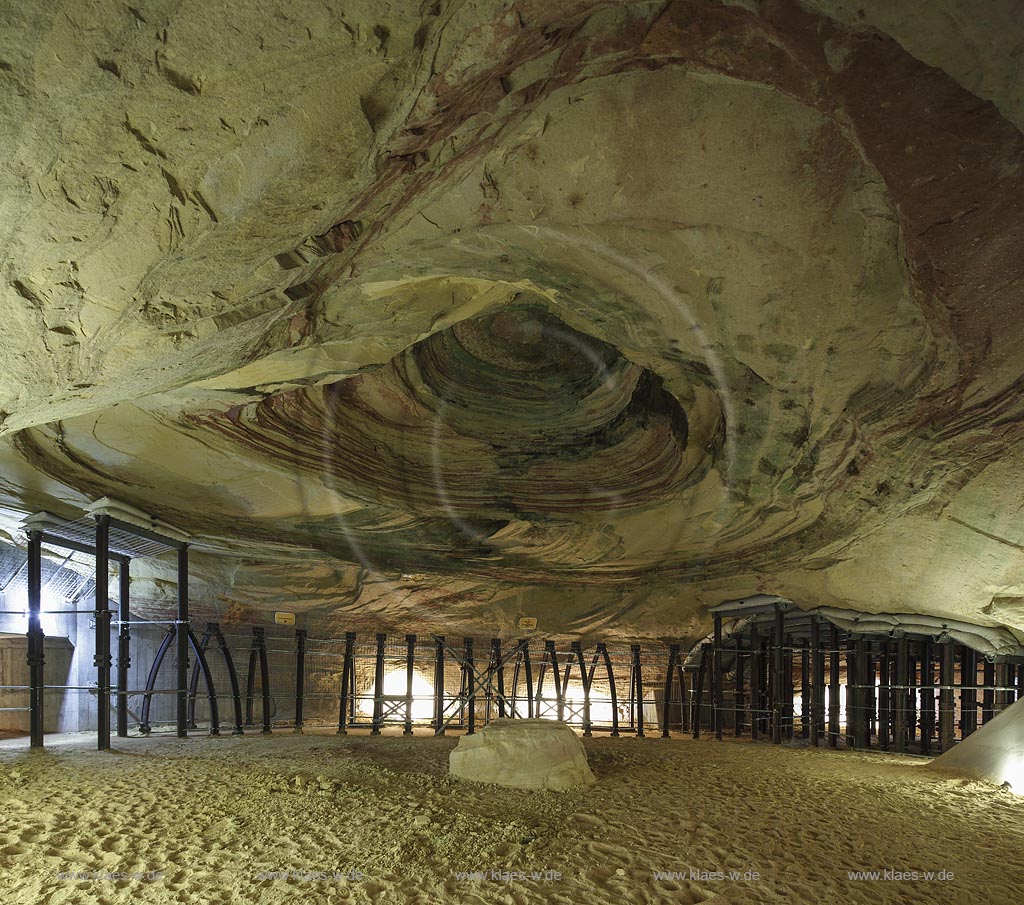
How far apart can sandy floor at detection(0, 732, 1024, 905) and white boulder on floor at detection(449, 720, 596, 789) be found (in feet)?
0.69

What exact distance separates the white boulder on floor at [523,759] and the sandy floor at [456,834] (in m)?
0.21

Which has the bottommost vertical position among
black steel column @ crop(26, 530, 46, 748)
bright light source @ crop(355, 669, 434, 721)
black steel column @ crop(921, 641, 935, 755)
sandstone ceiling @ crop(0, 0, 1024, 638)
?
bright light source @ crop(355, 669, 434, 721)

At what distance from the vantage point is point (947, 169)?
3.41 metres

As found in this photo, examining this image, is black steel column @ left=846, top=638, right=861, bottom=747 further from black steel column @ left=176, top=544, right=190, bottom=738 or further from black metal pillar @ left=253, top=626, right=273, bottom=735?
black steel column @ left=176, top=544, right=190, bottom=738

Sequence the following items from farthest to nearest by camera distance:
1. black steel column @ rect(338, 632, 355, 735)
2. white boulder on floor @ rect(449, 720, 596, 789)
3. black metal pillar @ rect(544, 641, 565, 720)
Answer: black metal pillar @ rect(544, 641, 565, 720), black steel column @ rect(338, 632, 355, 735), white boulder on floor @ rect(449, 720, 596, 789)

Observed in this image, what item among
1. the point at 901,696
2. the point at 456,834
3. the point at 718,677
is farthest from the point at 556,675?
the point at 456,834

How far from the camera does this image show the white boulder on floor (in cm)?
576

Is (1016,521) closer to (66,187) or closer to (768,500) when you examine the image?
(768,500)

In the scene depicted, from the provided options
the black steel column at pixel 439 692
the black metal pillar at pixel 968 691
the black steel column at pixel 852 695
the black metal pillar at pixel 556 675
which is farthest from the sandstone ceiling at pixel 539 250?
the black metal pillar at pixel 556 675

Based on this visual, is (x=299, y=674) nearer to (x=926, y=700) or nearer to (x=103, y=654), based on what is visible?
(x=103, y=654)

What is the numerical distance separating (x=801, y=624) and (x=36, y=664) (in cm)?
952

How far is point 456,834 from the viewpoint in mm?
4234

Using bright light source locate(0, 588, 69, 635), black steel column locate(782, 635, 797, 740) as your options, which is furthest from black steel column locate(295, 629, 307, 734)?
black steel column locate(782, 635, 797, 740)

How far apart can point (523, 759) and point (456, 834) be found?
1.67 metres
